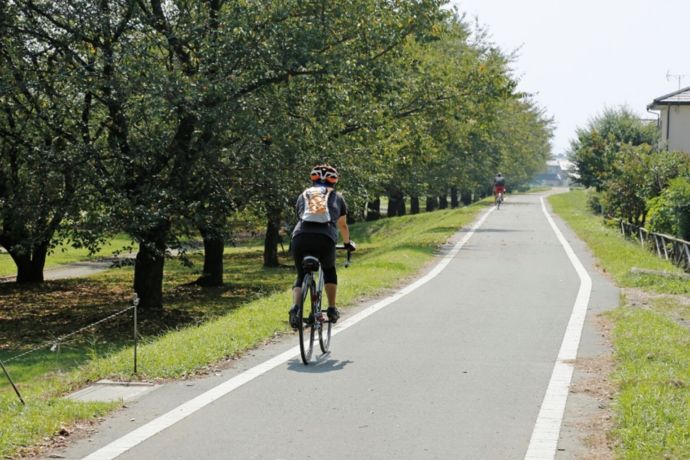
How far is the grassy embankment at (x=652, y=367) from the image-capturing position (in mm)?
6449

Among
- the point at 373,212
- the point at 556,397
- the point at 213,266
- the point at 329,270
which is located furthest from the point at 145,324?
the point at 373,212

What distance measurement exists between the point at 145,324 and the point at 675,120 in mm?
40930

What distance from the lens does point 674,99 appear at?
52.3 m

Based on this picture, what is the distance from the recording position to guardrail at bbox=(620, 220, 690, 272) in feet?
73.8

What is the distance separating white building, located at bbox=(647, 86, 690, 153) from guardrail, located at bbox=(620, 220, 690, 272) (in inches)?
883

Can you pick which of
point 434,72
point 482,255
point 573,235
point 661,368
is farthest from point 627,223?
point 661,368

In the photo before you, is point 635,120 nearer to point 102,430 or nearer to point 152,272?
point 152,272

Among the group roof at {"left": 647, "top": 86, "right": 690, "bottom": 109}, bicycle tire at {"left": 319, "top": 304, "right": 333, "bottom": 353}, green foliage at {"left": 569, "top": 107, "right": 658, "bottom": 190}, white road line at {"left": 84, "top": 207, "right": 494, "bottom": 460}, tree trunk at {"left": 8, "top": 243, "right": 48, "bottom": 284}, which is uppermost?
roof at {"left": 647, "top": 86, "right": 690, "bottom": 109}

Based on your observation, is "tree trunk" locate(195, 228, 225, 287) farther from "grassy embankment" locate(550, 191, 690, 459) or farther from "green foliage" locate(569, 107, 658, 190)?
"green foliage" locate(569, 107, 658, 190)

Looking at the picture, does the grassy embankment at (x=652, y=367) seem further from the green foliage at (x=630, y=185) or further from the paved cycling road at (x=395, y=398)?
the green foliage at (x=630, y=185)

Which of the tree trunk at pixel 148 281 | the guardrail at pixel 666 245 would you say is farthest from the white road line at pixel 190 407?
the guardrail at pixel 666 245

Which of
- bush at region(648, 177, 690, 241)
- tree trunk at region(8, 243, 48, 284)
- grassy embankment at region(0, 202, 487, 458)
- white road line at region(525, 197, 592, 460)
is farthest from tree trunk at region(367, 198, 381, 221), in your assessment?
white road line at region(525, 197, 592, 460)

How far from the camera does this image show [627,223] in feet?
107

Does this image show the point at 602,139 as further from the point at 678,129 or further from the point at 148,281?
the point at 148,281
